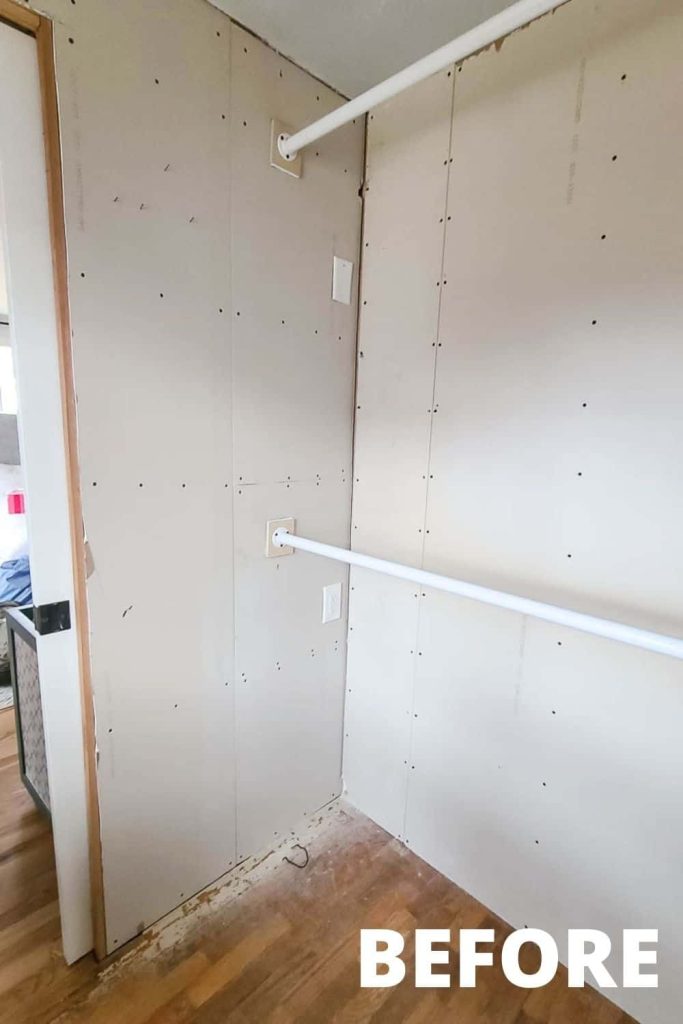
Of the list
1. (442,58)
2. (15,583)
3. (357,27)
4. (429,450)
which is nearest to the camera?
(442,58)

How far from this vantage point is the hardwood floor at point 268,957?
122 cm

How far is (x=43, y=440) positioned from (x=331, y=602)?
3.38 feet

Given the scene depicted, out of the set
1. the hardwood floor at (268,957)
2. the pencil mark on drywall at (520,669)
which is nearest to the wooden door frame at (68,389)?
the hardwood floor at (268,957)

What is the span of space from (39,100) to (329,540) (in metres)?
1.31

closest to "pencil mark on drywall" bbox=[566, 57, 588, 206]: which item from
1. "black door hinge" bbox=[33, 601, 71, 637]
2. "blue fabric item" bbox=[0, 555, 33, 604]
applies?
"black door hinge" bbox=[33, 601, 71, 637]

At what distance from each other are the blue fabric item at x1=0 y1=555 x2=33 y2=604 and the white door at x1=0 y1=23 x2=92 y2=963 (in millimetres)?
1600

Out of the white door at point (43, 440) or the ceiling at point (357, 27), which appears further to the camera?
the ceiling at point (357, 27)

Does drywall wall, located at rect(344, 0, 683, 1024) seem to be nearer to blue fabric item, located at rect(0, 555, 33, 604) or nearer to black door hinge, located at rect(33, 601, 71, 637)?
black door hinge, located at rect(33, 601, 71, 637)

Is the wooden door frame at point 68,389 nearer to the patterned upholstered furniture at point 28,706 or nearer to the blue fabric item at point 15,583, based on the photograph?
the patterned upholstered furniture at point 28,706

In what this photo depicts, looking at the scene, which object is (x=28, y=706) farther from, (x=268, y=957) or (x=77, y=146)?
(x=77, y=146)

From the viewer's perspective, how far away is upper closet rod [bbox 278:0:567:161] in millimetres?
834

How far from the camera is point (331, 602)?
1740mm

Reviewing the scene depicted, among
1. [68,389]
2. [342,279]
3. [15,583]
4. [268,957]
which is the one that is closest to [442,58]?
[342,279]

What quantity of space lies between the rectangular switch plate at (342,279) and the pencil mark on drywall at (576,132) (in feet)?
2.21
